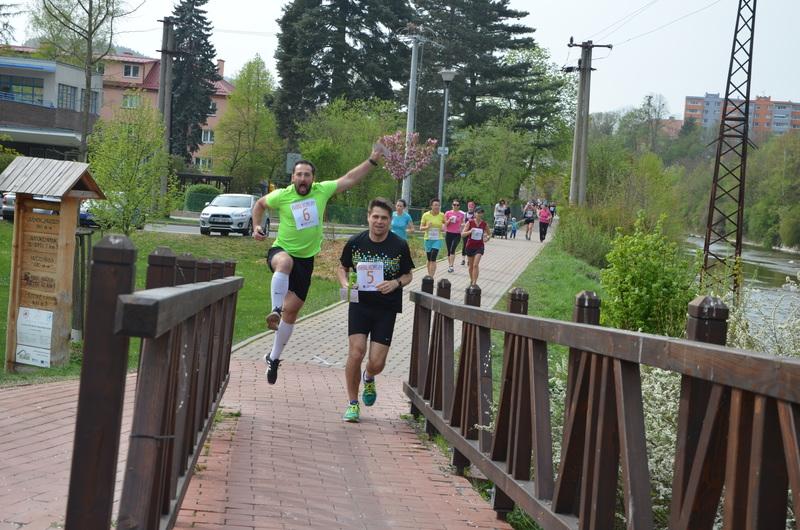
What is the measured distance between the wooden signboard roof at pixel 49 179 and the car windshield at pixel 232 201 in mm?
27351

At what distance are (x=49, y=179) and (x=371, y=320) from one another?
454 cm

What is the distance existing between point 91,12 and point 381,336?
971 inches

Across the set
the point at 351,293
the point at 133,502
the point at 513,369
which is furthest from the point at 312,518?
the point at 351,293

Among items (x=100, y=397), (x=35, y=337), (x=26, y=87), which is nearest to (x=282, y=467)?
(x=100, y=397)

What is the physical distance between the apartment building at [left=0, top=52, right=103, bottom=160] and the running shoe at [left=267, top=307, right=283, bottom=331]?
183 feet

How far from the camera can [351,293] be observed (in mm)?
9156

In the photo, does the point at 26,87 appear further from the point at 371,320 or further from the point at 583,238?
the point at 371,320

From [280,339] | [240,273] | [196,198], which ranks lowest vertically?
[240,273]

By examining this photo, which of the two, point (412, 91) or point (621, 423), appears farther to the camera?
point (412, 91)

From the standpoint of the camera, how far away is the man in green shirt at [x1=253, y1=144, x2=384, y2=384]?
10305mm

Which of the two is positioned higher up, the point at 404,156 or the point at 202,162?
the point at 202,162

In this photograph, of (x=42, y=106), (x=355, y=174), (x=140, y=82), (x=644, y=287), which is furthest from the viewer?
(x=140, y=82)

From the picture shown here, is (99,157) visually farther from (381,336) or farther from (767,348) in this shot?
(767,348)

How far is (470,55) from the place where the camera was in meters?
78.1
